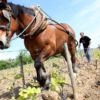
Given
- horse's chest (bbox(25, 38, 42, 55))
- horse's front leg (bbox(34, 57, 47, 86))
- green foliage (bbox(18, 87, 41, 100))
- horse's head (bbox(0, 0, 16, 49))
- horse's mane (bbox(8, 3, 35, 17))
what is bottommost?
green foliage (bbox(18, 87, 41, 100))

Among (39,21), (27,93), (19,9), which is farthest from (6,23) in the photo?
(27,93)

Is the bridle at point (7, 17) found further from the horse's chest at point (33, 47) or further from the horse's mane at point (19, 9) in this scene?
the horse's chest at point (33, 47)

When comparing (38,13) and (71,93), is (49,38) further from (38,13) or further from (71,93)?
(71,93)

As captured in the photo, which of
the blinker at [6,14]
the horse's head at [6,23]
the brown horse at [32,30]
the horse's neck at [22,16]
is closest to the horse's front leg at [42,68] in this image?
the brown horse at [32,30]

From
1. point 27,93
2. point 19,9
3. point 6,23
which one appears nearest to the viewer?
point 27,93

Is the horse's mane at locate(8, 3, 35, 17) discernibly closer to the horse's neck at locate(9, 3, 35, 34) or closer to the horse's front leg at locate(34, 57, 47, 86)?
the horse's neck at locate(9, 3, 35, 34)

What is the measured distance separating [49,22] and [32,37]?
0.78m

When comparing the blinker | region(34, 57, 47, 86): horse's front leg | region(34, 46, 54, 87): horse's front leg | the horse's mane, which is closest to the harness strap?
the horse's mane

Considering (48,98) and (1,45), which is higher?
(1,45)

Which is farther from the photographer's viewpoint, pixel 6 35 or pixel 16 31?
pixel 16 31

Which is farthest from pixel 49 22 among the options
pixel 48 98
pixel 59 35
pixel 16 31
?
pixel 48 98

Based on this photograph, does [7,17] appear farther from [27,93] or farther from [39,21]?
[27,93]

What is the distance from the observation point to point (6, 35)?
22.6ft

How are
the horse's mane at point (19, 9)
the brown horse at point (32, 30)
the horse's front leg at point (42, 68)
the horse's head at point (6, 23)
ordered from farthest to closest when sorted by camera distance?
the horse's front leg at point (42, 68) → the horse's mane at point (19, 9) → the brown horse at point (32, 30) → the horse's head at point (6, 23)
